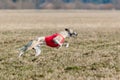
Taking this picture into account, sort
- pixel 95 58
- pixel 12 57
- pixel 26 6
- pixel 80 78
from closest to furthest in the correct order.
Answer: pixel 80 78 < pixel 95 58 < pixel 12 57 < pixel 26 6

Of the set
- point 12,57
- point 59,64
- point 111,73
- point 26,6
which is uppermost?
point 111,73

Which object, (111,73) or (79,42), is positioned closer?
(111,73)

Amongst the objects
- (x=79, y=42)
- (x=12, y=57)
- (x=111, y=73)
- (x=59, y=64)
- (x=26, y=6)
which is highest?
(x=111, y=73)

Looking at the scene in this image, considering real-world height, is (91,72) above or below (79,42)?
above

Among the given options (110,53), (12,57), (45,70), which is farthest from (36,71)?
(110,53)

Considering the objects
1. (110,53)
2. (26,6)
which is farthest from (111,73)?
(26,6)

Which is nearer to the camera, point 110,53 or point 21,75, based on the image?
point 21,75

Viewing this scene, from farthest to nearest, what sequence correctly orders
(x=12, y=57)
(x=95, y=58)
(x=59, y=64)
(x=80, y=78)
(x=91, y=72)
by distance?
(x=12, y=57) < (x=95, y=58) < (x=59, y=64) < (x=91, y=72) < (x=80, y=78)

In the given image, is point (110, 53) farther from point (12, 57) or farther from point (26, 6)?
point (26, 6)

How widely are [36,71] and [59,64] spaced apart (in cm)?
118

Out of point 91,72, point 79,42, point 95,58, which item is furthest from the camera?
point 79,42

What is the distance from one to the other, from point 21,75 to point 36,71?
0.55 metres

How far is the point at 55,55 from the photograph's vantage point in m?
12.4

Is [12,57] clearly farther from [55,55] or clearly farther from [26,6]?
[26,6]
